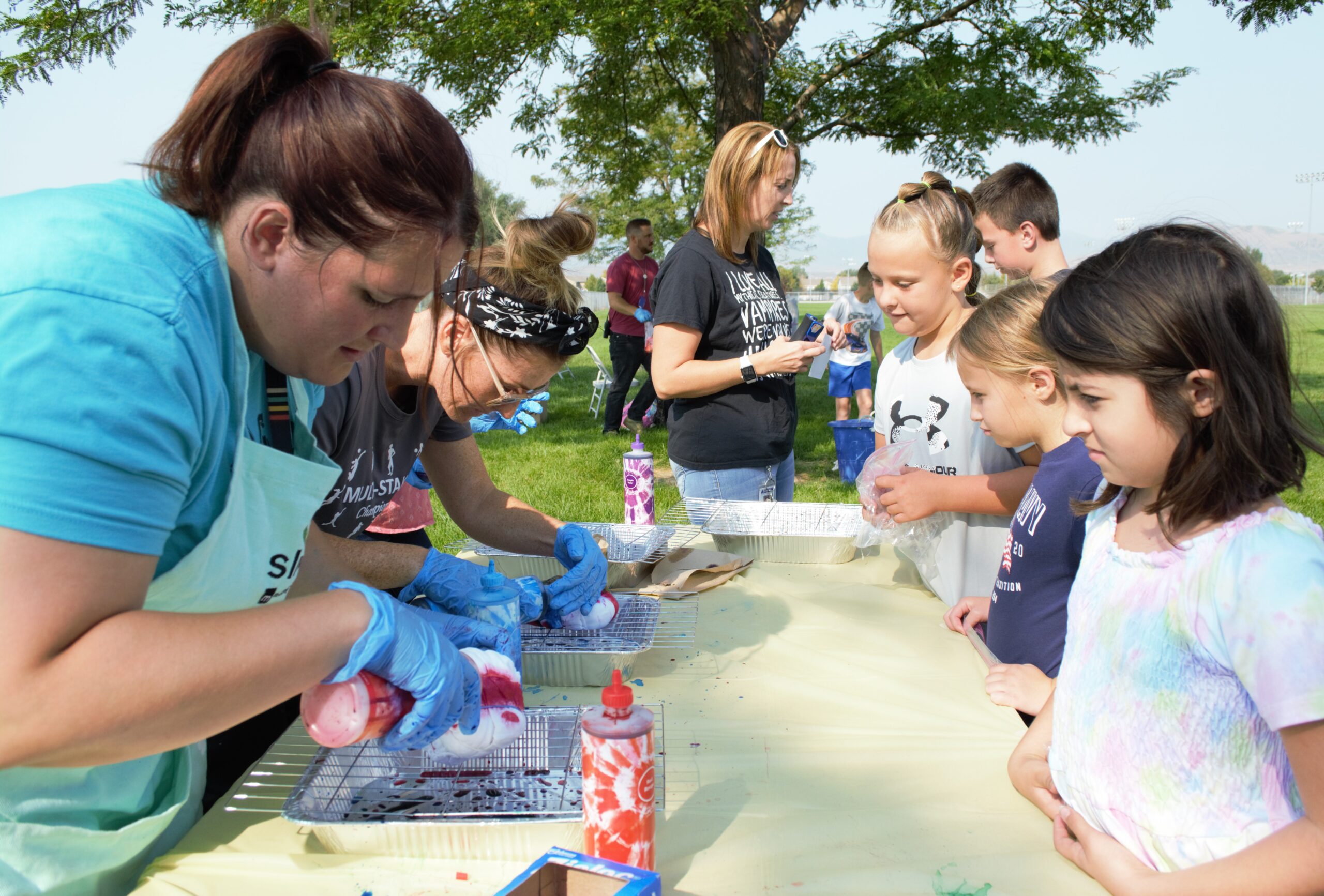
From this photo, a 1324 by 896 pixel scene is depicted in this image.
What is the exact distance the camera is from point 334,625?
103 centimetres

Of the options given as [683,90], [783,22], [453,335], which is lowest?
[453,335]

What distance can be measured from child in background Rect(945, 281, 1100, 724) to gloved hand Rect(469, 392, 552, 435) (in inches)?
43.1

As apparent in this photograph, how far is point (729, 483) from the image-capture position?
3.08 meters

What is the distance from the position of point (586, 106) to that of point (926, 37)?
3674mm

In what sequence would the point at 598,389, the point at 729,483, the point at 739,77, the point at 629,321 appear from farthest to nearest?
the point at 598,389 < the point at 629,321 < the point at 739,77 < the point at 729,483

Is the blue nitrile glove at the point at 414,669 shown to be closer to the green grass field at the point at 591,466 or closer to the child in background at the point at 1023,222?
the child in background at the point at 1023,222

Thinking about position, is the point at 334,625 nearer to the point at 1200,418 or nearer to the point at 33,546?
the point at 33,546

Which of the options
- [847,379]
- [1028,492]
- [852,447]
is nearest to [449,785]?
[1028,492]

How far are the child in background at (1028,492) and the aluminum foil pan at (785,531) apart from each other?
24.6 inches

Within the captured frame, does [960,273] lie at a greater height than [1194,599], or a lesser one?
greater

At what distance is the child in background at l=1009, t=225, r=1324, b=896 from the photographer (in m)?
1.05

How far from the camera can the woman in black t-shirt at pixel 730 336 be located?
2.86 metres

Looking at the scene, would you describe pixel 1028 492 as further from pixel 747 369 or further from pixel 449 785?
pixel 449 785

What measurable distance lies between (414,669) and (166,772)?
0.44 metres
